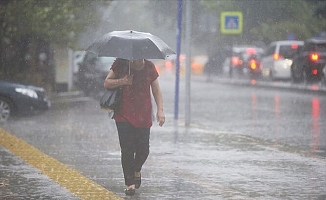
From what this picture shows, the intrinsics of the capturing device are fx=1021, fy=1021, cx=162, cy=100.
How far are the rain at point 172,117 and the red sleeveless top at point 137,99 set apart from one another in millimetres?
236

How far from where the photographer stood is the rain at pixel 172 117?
36.4ft

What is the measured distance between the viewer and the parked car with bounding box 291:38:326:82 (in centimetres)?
3850

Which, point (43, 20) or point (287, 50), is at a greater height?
point (43, 20)

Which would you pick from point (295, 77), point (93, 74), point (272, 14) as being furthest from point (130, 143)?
point (295, 77)

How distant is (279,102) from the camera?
29.1 metres

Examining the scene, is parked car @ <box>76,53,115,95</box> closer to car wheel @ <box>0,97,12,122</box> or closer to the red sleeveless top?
car wheel @ <box>0,97,12,122</box>

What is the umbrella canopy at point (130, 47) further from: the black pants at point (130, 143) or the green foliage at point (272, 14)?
the green foliage at point (272, 14)

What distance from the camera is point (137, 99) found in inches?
408

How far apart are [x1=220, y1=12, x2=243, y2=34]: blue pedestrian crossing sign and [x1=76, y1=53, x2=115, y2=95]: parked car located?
147 inches

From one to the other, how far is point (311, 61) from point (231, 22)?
732 centimetres

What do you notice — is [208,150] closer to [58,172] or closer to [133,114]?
[58,172]

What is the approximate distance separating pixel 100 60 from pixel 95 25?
7.89ft

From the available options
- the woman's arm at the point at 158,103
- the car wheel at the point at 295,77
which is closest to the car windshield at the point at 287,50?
the car wheel at the point at 295,77

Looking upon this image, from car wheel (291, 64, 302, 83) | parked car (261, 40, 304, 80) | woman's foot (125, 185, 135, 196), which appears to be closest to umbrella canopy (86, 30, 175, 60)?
woman's foot (125, 185, 135, 196)
